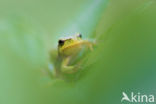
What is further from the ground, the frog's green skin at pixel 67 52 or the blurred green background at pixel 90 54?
the frog's green skin at pixel 67 52

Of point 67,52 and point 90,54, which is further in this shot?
point 67,52

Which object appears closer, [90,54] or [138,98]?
[90,54]

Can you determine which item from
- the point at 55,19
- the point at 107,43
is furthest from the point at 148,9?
the point at 55,19

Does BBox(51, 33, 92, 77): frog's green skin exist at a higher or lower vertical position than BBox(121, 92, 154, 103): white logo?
higher

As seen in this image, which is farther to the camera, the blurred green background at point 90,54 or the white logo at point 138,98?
the white logo at point 138,98

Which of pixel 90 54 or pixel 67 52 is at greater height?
pixel 67 52
